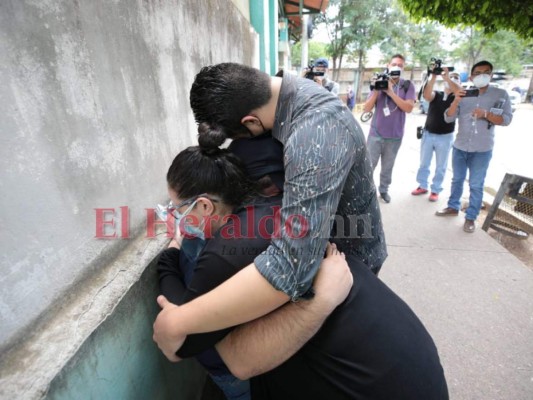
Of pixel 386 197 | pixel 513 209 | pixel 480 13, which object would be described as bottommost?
pixel 386 197

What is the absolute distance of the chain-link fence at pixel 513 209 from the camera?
348 cm

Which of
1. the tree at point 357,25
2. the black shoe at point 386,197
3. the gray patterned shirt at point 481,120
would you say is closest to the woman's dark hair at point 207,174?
the gray patterned shirt at point 481,120

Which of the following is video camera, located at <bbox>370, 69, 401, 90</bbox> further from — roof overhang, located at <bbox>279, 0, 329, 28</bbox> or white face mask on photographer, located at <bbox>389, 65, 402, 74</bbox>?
roof overhang, located at <bbox>279, 0, 329, 28</bbox>

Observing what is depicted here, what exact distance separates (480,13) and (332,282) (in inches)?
108

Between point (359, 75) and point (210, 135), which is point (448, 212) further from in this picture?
point (359, 75)

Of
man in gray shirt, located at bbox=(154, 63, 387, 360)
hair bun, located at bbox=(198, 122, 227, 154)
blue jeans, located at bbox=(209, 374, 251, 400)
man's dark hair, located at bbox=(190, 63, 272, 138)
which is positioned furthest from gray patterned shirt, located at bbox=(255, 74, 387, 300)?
blue jeans, located at bbox=(209, 374, 251, 400)

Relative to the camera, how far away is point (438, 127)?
4.33m

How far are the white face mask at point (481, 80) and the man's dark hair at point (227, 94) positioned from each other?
3578 mm

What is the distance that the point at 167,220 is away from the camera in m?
1.51

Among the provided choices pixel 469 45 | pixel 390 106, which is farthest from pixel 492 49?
pixel 390 106

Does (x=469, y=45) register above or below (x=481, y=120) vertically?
above

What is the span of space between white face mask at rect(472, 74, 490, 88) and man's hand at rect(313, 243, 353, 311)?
3.69m

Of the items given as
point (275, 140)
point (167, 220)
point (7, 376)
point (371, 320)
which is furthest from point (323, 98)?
point (7, 376)

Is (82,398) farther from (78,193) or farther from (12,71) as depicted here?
(12,71)
